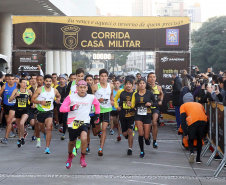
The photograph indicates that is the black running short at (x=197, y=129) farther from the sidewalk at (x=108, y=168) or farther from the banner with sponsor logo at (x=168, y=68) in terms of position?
the banner with sponsor logo at (x=168, y=68)

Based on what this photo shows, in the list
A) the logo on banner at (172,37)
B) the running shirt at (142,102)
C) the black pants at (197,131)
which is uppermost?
the logo on banner at (172,37)

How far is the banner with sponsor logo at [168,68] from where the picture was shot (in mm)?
19328

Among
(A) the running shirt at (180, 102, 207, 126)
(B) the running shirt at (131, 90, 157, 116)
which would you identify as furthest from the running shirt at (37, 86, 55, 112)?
(A) the running shirt at (180, 102, 207, 126)

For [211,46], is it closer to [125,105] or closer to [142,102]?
[125,105]

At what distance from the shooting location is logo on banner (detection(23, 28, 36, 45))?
766 inches

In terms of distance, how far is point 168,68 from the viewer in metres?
19.5

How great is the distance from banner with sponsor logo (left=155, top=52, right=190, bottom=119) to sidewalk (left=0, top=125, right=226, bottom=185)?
21.9ft

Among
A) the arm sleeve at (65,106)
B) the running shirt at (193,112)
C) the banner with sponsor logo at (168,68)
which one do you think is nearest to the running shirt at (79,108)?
the arm sleeve at (65,106)

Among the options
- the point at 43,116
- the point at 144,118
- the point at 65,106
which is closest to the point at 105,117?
the point at 144,118

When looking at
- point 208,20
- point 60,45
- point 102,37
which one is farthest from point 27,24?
point 208,20

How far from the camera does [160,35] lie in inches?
763

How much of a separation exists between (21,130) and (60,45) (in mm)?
7684

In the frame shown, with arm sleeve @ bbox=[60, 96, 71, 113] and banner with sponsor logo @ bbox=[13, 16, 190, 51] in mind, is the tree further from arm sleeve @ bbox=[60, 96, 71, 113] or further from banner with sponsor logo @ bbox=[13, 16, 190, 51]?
arm sleeve @ bbox=[60, 96, 71, 113]

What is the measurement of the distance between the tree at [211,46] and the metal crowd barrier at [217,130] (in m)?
65.7
